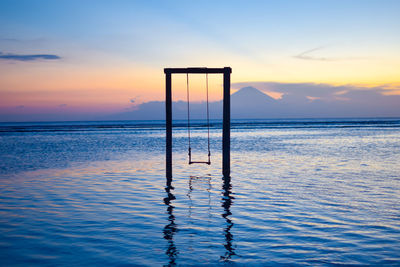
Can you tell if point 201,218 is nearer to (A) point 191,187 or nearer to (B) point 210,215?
(B) point 210,215

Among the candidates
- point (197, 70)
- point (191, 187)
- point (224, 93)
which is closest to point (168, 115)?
point (197, 70)

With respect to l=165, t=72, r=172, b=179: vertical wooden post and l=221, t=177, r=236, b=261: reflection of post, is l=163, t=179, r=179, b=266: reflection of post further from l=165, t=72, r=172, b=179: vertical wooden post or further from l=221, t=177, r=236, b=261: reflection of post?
l=165, t=72, r=172, b=179: vertical wooden post

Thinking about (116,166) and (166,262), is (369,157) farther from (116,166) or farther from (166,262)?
(166,262)

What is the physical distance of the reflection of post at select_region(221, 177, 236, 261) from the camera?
5439 mm

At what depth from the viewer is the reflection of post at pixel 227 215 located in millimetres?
5439

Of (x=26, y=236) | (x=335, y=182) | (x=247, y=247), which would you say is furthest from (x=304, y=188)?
(x=26, y=236)

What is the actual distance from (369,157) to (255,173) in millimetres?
9176

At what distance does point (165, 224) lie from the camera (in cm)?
700

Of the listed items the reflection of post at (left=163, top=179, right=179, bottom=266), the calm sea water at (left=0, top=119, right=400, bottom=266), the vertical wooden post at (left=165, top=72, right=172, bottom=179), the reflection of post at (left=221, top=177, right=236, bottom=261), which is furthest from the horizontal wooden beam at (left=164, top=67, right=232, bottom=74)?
the reflection of post at (left=163, top=179, right=179, bottom=266)

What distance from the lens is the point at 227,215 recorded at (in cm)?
760

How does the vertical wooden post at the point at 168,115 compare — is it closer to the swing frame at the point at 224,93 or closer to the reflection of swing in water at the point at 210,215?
the swing frame at the point at 224,93

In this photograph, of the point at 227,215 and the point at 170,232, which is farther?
the point at 227,215

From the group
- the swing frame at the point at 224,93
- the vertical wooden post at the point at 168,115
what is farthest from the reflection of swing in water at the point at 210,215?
the swing frame at the point at 224,93

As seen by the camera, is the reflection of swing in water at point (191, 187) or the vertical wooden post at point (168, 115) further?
the vertical wooden post at point (168, 115)
